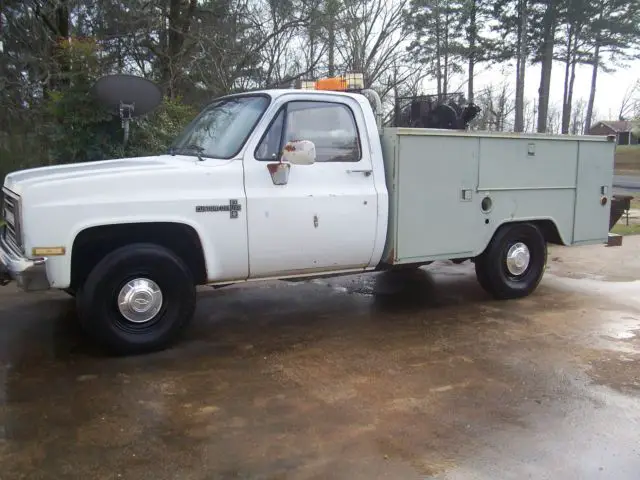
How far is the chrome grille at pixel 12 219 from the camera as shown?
466cm

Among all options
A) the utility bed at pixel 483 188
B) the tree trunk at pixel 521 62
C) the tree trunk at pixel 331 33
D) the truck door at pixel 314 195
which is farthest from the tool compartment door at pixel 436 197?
the tree trunk at pixel 521 62

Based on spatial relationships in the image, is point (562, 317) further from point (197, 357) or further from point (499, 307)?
point (197, 357)

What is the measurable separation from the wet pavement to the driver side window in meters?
1.66

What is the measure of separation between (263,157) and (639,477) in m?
3.52

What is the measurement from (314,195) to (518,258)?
280 centimetres

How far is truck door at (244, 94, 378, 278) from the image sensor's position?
17.1 ft

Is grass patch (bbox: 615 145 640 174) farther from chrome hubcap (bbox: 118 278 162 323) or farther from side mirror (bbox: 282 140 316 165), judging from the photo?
chrome hubcap (bbox: 118 278 162 323)

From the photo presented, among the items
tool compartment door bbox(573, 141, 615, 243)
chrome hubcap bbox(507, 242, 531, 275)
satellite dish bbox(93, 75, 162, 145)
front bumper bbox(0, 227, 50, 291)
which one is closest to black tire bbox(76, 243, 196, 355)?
front bumper bbox(0, 227, 50, 291)

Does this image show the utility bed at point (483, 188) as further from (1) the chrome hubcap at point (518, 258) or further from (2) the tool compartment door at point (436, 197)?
(1) the chrome hubcap at point (518, 258)

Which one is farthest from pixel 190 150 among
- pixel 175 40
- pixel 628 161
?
pixel 628 161

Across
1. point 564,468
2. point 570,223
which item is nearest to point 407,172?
point 570,223

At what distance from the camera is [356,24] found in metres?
17.6

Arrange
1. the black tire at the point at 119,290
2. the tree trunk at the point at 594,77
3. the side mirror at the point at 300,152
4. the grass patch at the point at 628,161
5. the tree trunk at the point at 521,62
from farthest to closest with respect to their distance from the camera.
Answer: the grass patch at the point at 628,161
the tree trunk at the point at 594,77
the tree trunk at the point at 521,62
the side mirror at the point at 300,152
the black tire at the point at 119,290

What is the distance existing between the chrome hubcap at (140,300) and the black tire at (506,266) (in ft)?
11.8
